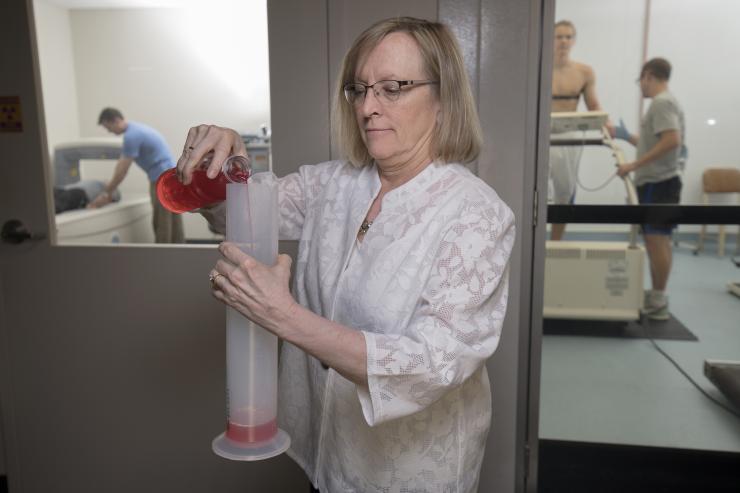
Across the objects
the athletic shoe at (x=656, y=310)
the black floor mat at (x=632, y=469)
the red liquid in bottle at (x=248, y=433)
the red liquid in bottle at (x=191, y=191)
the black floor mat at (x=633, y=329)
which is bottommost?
the black floor mat at (x=632, y=469)

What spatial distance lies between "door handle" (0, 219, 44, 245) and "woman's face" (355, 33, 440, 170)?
1.37 metres

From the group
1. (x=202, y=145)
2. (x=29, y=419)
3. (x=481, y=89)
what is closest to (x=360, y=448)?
(x=202, y=145)

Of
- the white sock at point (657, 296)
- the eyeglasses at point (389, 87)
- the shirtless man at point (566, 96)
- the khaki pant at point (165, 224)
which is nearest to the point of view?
the eyeglasses at point (389, 87)

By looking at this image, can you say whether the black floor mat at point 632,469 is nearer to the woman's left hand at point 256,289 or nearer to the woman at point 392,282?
the woman at point 392,282

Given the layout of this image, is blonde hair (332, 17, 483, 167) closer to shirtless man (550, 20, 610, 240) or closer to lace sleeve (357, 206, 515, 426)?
lace sleeve (357, 206, 515, 426)

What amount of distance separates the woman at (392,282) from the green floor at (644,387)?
93cm

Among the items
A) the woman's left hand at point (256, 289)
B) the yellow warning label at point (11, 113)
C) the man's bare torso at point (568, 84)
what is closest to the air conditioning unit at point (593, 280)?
the man's bare torso at point (568, 84)

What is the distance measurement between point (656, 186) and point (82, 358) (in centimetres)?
189

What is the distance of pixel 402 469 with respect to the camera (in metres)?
1.10

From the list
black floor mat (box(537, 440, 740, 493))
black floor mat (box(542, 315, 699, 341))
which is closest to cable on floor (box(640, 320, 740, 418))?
black floor mat (box(542, 315, 699, 341))

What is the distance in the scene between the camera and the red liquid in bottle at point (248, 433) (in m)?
0.93

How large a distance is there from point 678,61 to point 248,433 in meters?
1.63

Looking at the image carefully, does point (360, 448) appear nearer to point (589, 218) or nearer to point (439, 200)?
point (439, 200)

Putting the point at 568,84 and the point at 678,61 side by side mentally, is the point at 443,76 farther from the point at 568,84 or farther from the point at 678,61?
the point at 678,61
